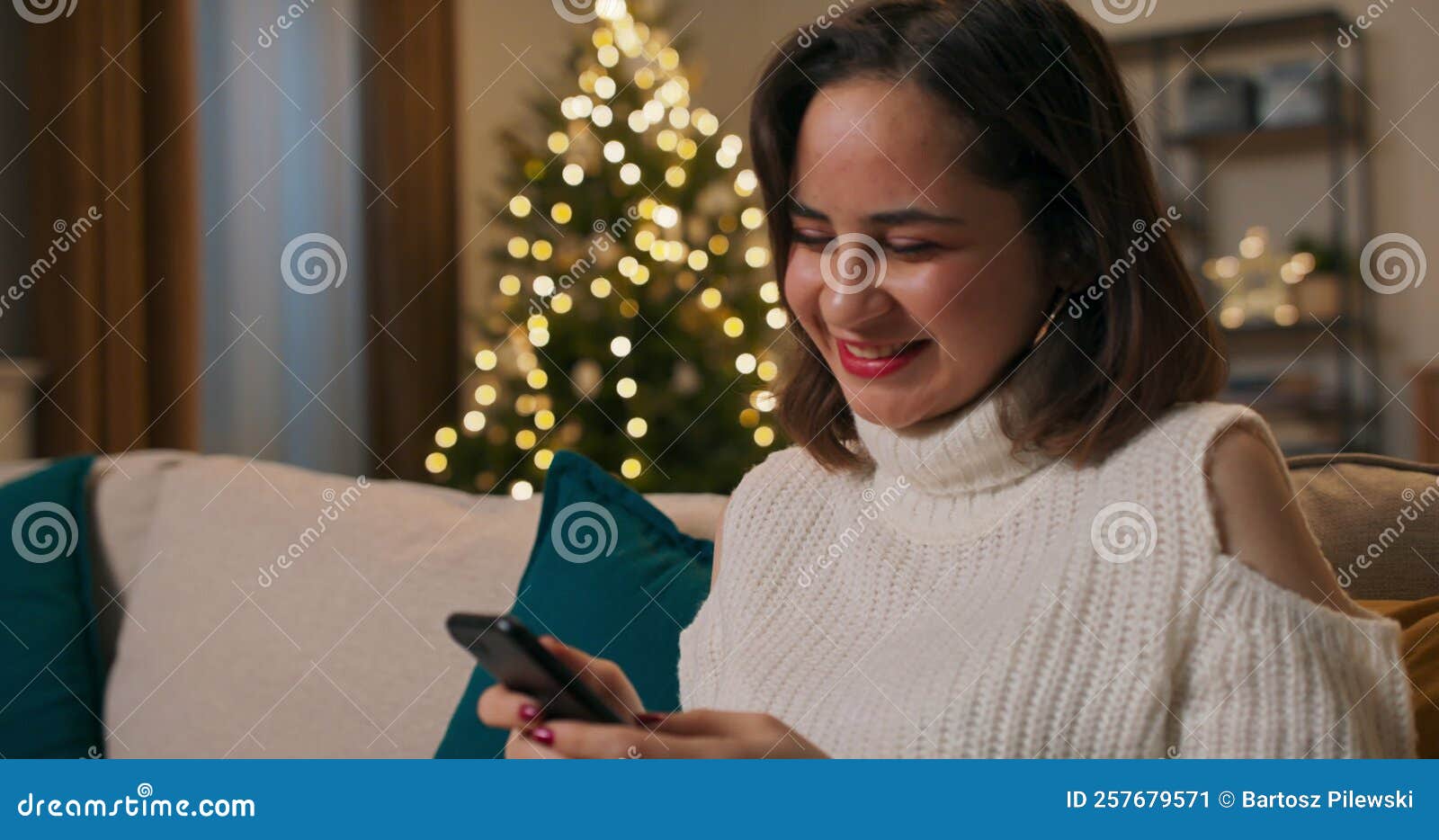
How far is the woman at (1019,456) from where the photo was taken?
0.80 metres

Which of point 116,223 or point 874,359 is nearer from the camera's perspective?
point 874,359

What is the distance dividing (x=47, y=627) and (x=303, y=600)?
340 millimetres

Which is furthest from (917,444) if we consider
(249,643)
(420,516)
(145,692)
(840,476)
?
(145,692)

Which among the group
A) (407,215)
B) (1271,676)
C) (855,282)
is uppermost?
(407,215)

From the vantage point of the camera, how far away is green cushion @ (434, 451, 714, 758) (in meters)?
1.12

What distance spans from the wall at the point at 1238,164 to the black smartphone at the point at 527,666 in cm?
303

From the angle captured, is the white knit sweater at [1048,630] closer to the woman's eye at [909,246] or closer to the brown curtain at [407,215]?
the woman's eye at [909,246]

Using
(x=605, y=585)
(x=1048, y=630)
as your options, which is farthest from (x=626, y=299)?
(x=1048, y=630)

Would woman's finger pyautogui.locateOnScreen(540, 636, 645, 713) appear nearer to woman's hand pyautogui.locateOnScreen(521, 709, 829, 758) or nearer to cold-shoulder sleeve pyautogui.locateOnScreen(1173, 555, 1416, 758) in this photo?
woman's hand pyautogui.locateOnScreen(521, 709, 829, 758)

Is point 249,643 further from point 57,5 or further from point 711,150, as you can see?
point 711,150

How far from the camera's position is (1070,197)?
2.91ft

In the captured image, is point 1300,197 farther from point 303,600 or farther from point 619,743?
point 619,743

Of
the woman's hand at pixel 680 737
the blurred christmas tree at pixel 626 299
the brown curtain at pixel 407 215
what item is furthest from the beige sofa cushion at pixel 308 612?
the brown curtain at pixel 407 215

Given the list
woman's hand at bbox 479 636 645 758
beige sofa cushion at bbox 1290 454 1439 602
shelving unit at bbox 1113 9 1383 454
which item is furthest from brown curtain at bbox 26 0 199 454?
shelving unit at bbox 1113 9 1383 454
